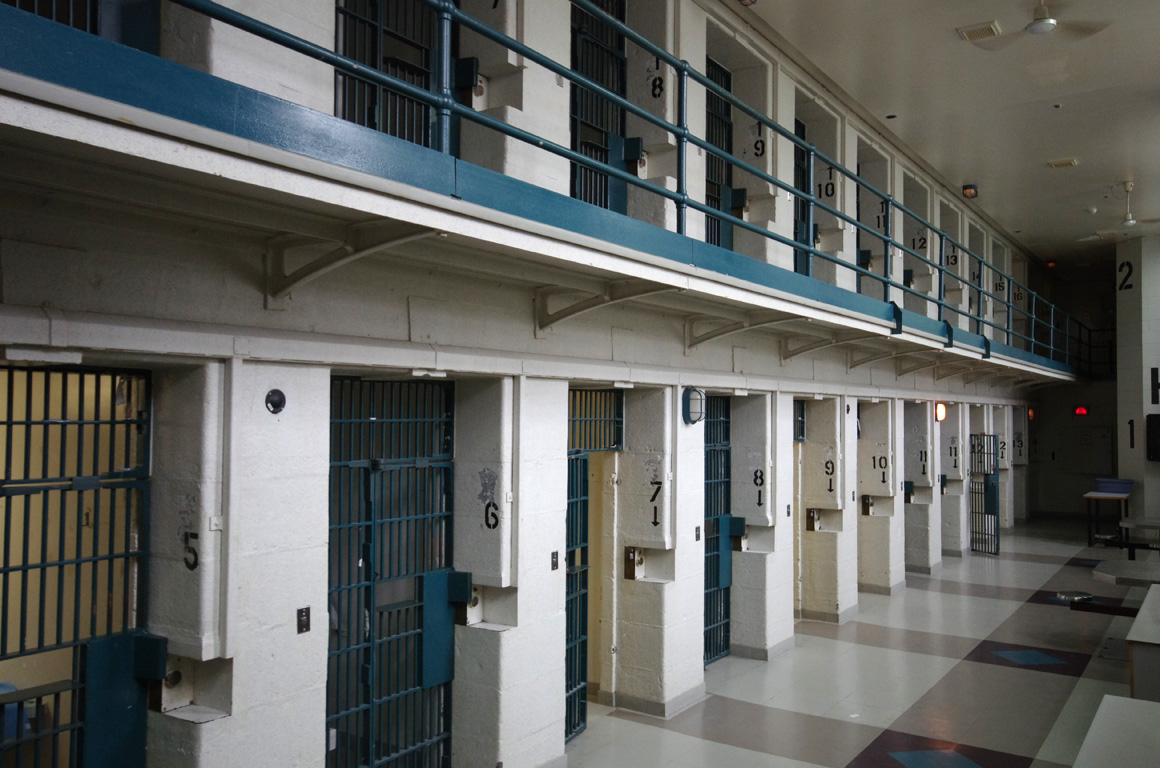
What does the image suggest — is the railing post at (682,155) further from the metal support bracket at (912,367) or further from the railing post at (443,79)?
the metal support bracket at (912,367)

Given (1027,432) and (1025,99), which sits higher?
(1025,99)

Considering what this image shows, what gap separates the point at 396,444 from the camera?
16.8 feet

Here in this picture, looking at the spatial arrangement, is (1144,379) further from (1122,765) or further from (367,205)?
(367,205)

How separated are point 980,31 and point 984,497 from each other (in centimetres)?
1035

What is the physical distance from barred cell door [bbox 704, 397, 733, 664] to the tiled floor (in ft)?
1.15

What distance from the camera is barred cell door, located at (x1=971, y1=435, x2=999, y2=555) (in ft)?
50.6

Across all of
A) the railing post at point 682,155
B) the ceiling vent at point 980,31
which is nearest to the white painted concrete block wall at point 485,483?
the railing post at point 682,155

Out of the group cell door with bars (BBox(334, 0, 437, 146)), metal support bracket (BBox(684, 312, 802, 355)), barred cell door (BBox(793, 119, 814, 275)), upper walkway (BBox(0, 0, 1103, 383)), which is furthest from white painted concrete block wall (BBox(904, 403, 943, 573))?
cell door with bars (BBox(334, 0, 437, 146))

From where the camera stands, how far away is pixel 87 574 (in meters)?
3.81

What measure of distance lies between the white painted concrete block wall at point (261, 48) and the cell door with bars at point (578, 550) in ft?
11.1

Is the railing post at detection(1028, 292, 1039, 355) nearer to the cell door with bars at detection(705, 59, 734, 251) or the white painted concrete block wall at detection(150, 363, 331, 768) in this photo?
the cell door with bars at detection(705, 59, 734, 251)

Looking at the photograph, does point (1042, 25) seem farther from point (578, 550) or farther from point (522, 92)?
point (578, 550)

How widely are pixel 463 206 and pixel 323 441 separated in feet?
4.92

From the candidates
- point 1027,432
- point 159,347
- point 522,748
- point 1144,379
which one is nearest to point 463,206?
point 159,347
